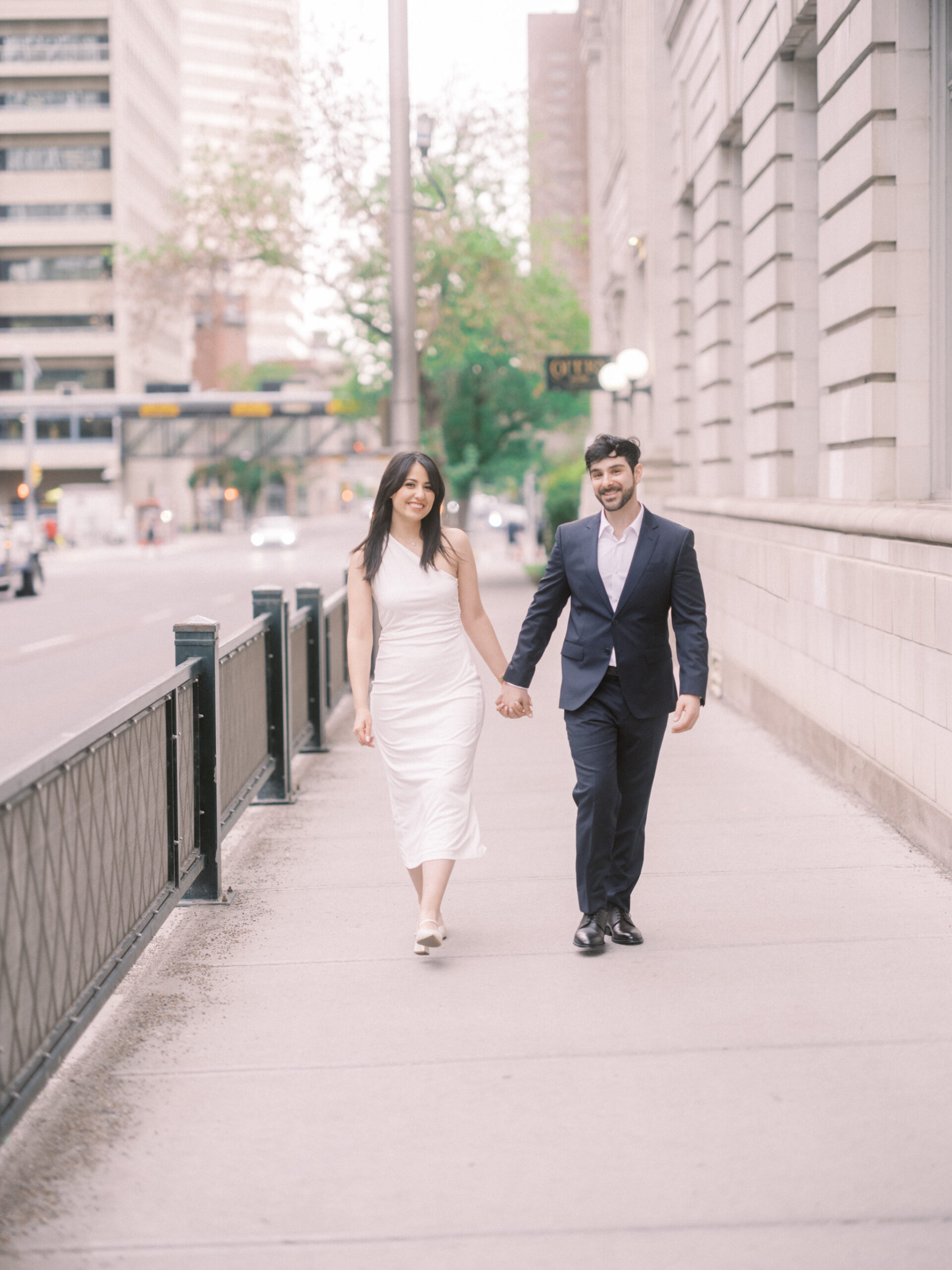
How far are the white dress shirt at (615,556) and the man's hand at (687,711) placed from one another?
11.3 inches

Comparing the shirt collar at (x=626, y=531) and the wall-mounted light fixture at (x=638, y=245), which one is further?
the wall-mounted light fixture at (x=638, y=245)

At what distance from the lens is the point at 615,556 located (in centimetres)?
555

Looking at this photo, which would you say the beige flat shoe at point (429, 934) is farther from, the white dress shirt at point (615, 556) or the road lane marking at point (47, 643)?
the road lane marking at point (47, 643)

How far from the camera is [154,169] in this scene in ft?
365

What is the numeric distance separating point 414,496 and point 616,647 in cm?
94

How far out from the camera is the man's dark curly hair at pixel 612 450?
539 cm

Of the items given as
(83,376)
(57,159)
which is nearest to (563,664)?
(83,376)

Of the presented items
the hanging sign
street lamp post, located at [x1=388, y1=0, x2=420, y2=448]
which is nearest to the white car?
the hanging sign

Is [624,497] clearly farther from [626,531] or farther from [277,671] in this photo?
[277,671]

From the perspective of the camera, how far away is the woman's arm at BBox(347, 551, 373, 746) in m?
5.70

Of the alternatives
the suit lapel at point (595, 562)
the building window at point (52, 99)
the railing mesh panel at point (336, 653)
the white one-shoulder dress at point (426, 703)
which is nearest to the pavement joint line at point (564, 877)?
the white one-shoulder dress at point (426, 703)

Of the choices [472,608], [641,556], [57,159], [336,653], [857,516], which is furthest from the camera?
[57,159]

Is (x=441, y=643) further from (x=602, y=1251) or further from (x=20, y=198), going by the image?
(x=20, y=198)

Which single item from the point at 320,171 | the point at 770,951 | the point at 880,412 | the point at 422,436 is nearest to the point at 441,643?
the point at 770,951
